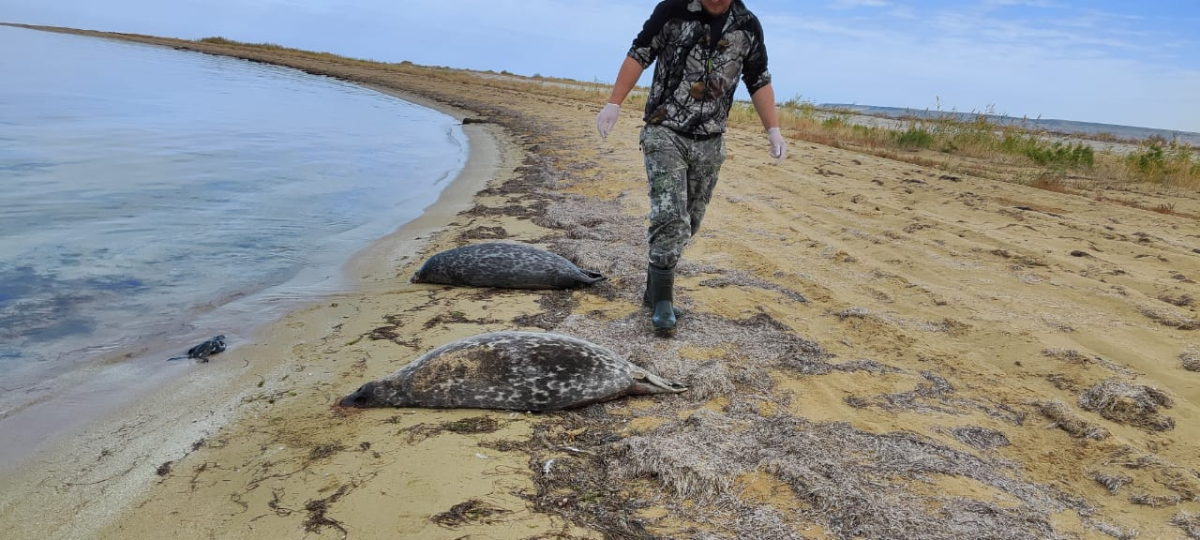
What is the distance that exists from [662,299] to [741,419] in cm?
141

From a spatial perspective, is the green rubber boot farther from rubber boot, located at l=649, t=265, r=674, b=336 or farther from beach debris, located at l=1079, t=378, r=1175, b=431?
beach debris, located at l=1079, t=378, r=1175, b=431

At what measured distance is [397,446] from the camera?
3.20 metres

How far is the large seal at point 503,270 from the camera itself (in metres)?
5.72

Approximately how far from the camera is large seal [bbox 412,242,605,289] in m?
5.72

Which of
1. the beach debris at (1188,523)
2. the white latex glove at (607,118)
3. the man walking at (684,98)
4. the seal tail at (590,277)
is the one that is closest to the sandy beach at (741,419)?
the beach debris at (1188,523)

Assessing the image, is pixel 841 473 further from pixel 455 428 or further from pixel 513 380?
pixel 455 428

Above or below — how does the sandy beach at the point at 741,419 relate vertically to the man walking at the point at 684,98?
below

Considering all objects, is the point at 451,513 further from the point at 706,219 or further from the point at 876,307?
the point at 706,219

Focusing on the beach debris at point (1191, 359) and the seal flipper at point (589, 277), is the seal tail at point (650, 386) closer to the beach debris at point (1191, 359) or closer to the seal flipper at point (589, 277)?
the seal flipper at point (589, 277)

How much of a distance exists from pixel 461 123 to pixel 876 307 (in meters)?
17.2

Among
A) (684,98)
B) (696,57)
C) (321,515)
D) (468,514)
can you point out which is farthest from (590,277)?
(321,515)

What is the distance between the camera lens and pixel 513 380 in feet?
12.0

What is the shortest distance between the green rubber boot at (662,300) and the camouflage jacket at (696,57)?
979 millimetres

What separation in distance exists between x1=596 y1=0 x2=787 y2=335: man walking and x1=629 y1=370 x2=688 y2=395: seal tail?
849 millimetres
